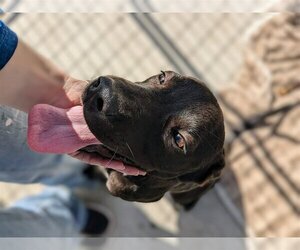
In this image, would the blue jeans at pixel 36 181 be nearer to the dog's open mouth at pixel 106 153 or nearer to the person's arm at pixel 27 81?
the person's arm at pixel 27 81

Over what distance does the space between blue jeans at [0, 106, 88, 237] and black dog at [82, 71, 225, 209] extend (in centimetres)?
48

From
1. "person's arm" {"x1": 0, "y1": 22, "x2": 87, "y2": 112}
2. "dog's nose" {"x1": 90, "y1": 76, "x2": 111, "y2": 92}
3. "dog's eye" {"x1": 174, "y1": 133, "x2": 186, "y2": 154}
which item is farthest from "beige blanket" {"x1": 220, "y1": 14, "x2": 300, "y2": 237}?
"dog's nose" {"x1": 90, "y1": 76, "x2": 111, "y2": 92}

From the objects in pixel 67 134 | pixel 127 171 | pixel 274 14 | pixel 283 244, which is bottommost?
pixel 283 244

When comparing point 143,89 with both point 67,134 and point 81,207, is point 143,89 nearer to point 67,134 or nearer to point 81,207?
point 67,134

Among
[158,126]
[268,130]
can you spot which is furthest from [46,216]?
[268,130]

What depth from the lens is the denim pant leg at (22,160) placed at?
212 centimetres

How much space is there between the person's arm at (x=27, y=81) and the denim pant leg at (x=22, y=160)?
0.15 meters

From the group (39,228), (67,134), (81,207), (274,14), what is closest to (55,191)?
(81,207)

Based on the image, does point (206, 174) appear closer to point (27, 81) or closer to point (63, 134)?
point (63, 134)

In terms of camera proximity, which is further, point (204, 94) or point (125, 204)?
point (125, 204)

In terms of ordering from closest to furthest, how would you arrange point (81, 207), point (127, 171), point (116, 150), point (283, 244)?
1. point (116, 150)
2. point (127, 171)
3. point (283, 244)
4. point (81, 207)

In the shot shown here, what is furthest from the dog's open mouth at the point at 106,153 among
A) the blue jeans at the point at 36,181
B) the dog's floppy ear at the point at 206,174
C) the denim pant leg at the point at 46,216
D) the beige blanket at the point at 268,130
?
the beige blanket at the point at 268,130

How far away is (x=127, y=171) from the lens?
200 cm

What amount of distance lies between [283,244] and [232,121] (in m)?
1.08
